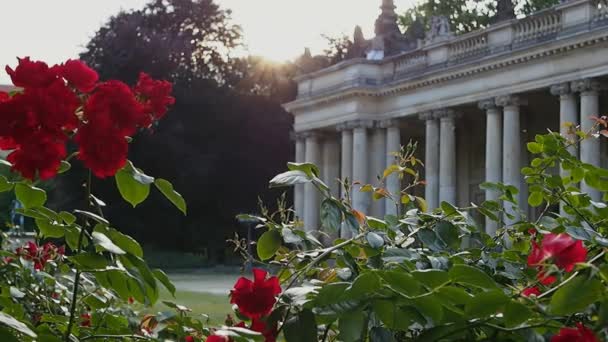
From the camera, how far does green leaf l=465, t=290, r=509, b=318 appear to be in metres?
2.26

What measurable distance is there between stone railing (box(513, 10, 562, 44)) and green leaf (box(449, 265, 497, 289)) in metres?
30.0

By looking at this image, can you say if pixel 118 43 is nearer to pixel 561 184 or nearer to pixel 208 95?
pixel 208 95

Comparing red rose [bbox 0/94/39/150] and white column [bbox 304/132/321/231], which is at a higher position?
white column [bbox 304/132/321/231]

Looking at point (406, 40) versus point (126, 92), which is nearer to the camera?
point (126, 92)

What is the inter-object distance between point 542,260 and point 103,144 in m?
→ 1.11

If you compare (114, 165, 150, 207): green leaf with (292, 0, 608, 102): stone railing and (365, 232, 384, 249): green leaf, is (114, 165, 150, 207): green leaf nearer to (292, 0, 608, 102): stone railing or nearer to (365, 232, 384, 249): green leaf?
(365, 232, 384, 249): green leaf

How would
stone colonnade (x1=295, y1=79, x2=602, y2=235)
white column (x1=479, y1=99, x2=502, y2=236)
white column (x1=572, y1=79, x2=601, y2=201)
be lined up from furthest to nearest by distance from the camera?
white column (x1=479, y1=99, x2=502, y2=236), stone colonnade (x1=295, y1=79, x2=602, y2=235), white column (x1=572, y1=79, x2=601, y2=201)

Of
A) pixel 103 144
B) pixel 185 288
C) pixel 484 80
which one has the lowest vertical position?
pixel 185 288

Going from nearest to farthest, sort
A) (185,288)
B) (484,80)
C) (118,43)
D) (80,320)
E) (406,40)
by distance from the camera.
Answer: (80,320)
(185,288)
(484,80)
(406,40)
(118,43)

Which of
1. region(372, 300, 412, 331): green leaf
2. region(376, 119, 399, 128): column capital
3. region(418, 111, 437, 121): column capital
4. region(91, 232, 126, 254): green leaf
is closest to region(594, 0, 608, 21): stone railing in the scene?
region(418, 111, 437, 121): column capital

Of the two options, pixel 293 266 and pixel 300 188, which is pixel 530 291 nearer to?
pixel 293 266

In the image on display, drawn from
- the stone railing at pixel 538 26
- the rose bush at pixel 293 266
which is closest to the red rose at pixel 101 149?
the rose bush at pixel 293 266

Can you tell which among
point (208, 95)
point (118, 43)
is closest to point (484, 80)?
point (208, 95)

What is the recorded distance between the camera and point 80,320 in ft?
13.3
